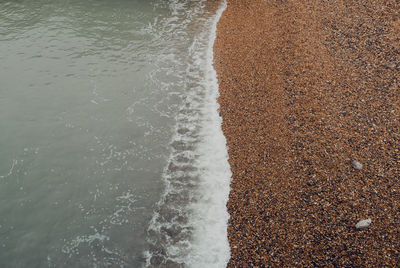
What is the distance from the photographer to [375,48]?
9281mm

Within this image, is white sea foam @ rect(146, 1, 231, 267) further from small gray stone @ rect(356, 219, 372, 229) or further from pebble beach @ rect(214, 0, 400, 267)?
small gray stone @ rect(356, 219, 372, 229)

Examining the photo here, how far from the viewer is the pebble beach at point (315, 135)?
5184 mm

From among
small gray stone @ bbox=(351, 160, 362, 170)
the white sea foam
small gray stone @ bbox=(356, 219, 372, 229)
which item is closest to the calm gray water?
the white sea foam

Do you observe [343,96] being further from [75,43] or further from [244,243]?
[75,43]

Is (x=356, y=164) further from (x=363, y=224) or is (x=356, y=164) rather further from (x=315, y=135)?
(x=363, y=224)

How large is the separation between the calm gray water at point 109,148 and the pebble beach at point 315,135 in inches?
32.2

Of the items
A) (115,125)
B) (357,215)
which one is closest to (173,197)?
(115,125)

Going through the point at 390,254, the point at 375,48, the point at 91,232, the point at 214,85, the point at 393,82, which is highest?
the point at 375,48

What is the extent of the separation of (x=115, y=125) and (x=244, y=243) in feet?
18.3

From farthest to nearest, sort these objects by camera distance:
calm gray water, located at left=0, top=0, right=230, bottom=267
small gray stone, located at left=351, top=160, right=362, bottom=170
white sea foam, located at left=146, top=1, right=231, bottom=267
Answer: small gray stone, located at left=351, top=160, right=362, bottom=170 → calm gray water, located at left=0, top=0, right=230, bottom=267 → white sea foam, located at left=146, top=1, right=231, bottom=267

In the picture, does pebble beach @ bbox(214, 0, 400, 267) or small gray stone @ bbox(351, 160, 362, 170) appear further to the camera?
small gray stone @ bbox(351, 160, 362, 170)

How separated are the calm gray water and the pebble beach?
32.2 inches

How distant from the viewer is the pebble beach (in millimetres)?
5184

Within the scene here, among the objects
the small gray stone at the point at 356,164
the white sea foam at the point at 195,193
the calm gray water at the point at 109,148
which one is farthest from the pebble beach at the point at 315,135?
the calm gray water at the point at 109,148
